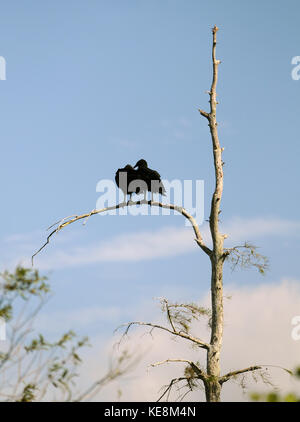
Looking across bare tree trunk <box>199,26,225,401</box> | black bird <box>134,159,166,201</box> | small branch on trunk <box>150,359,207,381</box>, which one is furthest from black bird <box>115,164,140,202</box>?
small branch on trunk <box>150,359,207,381</box>

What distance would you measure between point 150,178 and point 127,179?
0.46 metres

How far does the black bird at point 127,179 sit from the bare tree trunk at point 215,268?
5.22 feet

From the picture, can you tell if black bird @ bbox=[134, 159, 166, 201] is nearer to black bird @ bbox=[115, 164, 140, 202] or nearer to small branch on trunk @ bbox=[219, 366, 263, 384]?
black bird @ bbox=[115, 164, 140, 202]

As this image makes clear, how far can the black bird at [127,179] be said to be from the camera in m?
11.1

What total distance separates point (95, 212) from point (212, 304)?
2.86 meters

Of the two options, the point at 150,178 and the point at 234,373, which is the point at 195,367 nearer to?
the point at 234,373

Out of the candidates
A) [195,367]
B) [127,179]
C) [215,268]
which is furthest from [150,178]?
[195,367]

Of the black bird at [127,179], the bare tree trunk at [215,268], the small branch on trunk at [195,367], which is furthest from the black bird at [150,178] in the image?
the small branch on trunk at [195,367]

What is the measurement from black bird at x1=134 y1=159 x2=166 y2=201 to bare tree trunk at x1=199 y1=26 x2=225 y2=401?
108 cm

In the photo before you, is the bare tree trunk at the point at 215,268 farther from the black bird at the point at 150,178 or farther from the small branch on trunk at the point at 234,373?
the black bird at the point at 150,178
